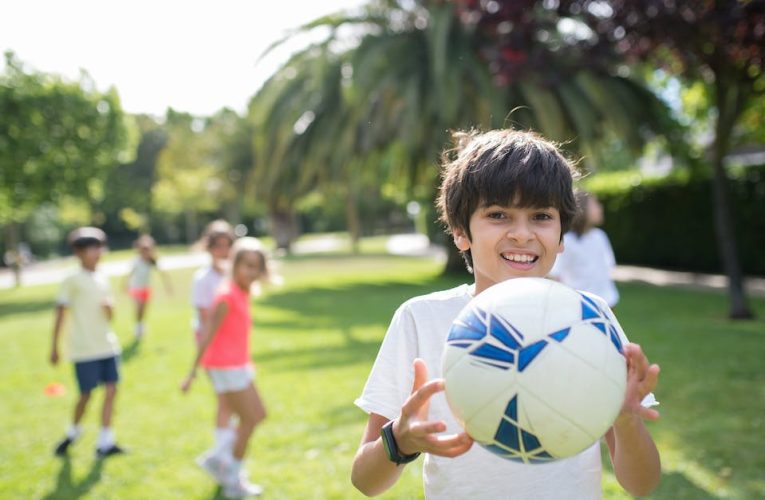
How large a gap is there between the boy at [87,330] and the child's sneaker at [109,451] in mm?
280

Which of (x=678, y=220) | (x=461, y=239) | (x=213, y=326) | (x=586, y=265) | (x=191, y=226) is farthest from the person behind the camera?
(x=191, y=226)

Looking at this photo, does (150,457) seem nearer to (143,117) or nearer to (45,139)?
(45,139)

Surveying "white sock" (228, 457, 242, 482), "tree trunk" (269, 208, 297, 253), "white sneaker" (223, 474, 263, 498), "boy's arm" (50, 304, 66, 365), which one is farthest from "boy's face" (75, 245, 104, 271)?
"tree trunk" (269, 208, 297, 253)

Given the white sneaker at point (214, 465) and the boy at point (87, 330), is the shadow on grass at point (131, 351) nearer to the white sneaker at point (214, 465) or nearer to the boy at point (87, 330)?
the boy at point (87, 330)

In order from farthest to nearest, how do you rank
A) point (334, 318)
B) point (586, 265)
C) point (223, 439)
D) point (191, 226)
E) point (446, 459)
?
point (191, 226)
point (334, 318)
point (586, 265)
point (223, 439)
point (446, 459)

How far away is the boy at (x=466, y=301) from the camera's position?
1819mm

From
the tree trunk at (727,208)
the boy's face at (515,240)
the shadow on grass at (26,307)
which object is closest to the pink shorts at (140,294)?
the shadow on grass at (26,307)

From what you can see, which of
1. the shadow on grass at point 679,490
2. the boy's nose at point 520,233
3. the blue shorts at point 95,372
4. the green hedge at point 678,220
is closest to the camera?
the boy's nose at point 520,233

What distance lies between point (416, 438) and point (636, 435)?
579 millimetres

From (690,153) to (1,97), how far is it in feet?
63.4

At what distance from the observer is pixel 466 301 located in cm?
197

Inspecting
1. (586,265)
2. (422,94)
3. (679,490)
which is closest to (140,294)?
(422,94)

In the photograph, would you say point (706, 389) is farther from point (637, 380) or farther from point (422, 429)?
point (422, 429)

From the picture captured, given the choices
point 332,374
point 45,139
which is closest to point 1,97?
point 45,139
